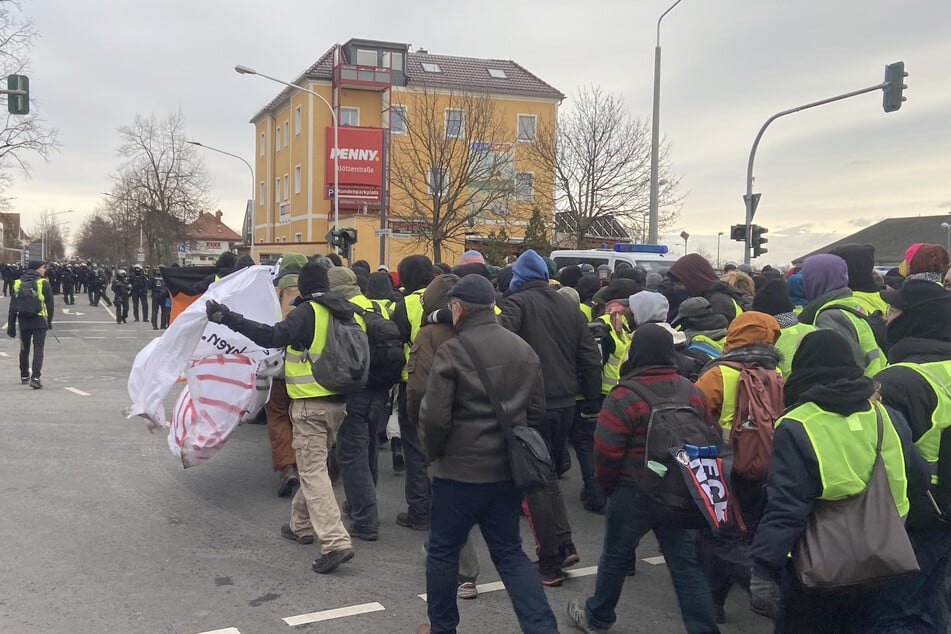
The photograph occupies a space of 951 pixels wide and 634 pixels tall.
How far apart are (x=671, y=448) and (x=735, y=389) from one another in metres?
0.83

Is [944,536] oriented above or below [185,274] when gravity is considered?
below

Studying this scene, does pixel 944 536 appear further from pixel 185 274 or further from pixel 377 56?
pixel 377 56

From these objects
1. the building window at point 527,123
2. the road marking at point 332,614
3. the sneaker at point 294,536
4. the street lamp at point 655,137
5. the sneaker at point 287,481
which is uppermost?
the building window at point 527,123

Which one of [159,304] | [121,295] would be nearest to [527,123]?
[121,295]

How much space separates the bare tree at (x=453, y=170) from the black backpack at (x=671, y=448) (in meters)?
27.4

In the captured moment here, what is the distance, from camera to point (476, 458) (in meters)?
3.95

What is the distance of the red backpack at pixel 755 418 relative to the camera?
409cm

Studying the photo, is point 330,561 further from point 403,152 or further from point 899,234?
point 899,234

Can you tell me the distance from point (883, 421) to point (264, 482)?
5.67 m

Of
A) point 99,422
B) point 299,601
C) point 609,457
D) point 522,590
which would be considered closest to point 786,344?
point 609,457

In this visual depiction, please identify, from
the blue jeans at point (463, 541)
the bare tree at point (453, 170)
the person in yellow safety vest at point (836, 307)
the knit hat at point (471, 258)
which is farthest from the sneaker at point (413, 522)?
the bare tree at point (453, 170)

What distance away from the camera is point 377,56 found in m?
43.9

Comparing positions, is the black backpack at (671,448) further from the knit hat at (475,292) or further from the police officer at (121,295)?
the police officer at (121,295)

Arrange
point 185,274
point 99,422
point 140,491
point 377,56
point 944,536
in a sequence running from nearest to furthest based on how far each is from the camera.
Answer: point 944,536 → point 140,491 → point 185,274 → point 99,422 → point 377,56
